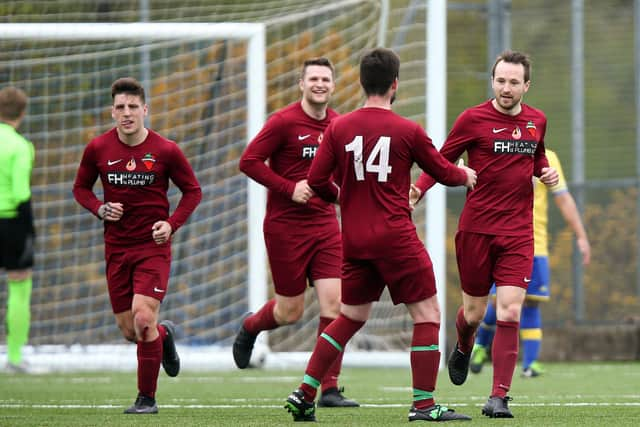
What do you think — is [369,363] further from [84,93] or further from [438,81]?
[84,93]

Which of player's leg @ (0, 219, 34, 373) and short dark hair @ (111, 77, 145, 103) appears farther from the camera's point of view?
player's leg @ (0, 219, 34, 373)

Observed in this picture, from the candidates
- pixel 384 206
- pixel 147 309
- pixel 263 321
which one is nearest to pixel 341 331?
pixel 384 206

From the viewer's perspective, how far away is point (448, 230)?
14.4 m

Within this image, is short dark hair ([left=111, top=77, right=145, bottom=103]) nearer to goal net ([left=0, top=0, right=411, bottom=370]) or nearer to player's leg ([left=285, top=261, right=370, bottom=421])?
player's leg ([left=285, top=261, right=370, bottom=421])

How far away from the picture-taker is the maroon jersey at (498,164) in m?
7.35

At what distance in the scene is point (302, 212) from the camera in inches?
329

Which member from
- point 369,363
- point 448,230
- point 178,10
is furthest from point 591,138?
point 178,10

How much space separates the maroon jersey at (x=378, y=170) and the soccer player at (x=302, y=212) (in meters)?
1.35

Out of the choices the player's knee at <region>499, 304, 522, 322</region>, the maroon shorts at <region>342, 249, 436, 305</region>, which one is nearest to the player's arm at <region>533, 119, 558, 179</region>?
the player's knee at <region>499, 304, 522, 322</region>

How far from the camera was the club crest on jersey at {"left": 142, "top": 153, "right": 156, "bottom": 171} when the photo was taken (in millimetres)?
7785

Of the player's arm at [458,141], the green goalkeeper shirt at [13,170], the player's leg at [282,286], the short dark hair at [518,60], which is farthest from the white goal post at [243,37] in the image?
the short dark hair at [518,60]

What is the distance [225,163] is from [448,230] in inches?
115

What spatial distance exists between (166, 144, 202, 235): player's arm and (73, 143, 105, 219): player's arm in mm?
448

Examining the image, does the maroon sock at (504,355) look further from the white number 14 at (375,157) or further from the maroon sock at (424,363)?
the white number 14 at (375,157)
